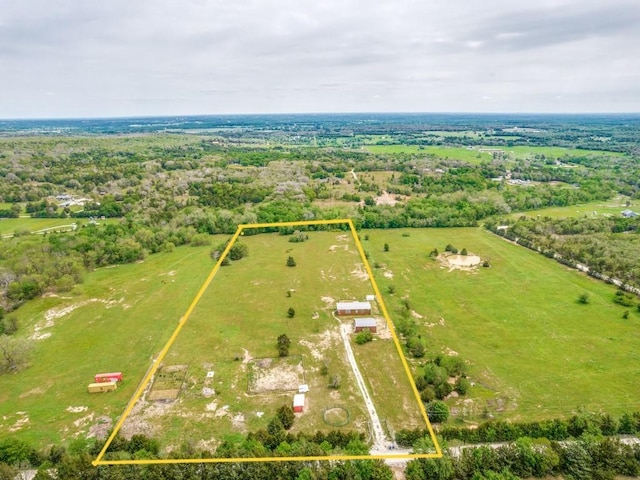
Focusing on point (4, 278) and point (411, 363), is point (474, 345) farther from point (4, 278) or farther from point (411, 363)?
point (4, 278)

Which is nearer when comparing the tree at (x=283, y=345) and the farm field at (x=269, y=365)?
the farm field at (x=269, y=365)

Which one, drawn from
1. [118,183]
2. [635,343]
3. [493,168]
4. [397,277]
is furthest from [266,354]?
[493,168]

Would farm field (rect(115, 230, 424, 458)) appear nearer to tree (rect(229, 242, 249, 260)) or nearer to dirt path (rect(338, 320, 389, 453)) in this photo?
dirt path (rect(338, 320, 389, 453))

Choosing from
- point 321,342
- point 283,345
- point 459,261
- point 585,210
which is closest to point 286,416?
point 283,345

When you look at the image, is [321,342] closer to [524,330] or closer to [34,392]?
[524,330]

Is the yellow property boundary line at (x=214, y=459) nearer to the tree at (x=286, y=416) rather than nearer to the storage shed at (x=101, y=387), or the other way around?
the storage shed at (x=101, y=387)

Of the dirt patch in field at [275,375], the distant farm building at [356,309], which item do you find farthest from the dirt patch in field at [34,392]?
the distant farm building at [356,309]
